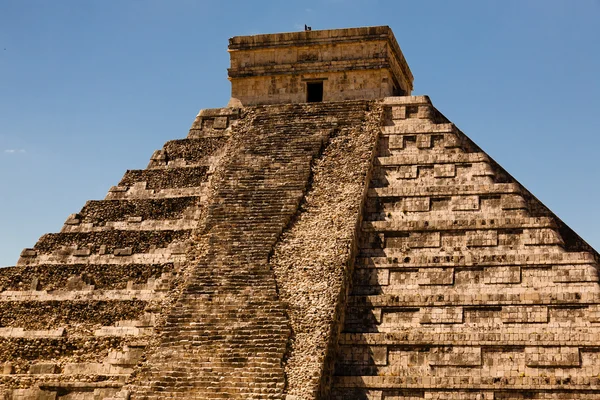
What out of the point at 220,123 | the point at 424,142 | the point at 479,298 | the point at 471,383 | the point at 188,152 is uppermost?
the point at 220,123

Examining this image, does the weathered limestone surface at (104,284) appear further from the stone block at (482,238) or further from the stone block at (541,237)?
the stone block at (541,237)

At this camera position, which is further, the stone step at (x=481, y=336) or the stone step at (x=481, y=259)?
the stone step at (x=481, y=259)

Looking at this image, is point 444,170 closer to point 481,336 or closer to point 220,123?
point 481,336

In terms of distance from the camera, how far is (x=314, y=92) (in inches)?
1105

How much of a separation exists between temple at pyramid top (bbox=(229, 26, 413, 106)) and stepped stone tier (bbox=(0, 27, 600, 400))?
0.35 feet

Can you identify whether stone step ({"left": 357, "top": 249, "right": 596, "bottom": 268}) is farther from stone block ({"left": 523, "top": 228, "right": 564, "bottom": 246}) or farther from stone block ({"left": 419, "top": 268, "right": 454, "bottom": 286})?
stone block ({"left": 523, "top": 228, "right": 564, "bottom": 246})

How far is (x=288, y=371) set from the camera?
20.0 meters

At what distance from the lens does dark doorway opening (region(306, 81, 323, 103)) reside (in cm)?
2792

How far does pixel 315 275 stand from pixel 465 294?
3.01m

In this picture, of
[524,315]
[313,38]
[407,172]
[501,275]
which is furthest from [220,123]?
[524,315]

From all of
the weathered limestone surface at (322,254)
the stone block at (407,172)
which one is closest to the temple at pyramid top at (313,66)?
the weathered limestone surface at (322,254)

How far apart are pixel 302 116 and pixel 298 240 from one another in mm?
4701

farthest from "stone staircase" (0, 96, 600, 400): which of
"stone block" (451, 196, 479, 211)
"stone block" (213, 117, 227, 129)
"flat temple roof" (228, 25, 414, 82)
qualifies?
"flat temple roof" (228, 25, 414, 82)

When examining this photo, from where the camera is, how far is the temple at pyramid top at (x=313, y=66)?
90.2ft
